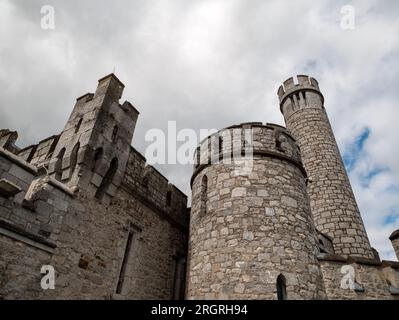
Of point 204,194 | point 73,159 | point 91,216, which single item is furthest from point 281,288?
point 73,159

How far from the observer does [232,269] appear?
516cm

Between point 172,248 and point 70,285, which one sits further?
point 172,248

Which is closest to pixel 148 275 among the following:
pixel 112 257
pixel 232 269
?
pixel 112 257

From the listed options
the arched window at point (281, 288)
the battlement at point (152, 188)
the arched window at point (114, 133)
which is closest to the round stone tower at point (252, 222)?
the arched window at point (281, 288)

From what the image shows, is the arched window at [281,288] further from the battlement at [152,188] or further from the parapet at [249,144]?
the battlement at [152,188]

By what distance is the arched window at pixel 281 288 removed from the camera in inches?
191

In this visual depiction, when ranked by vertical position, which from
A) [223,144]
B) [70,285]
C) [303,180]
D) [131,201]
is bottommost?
Answer: [70,285]

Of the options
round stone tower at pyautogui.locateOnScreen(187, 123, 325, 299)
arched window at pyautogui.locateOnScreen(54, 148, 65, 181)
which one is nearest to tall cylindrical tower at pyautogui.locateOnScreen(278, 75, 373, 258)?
round stone tower at pyautogui.locateOnScreen(187, 123, 325, 299)

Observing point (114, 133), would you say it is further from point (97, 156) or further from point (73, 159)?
point (73, 159)

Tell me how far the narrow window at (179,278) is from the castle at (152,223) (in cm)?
3

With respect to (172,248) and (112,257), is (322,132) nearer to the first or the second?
(172,248)
